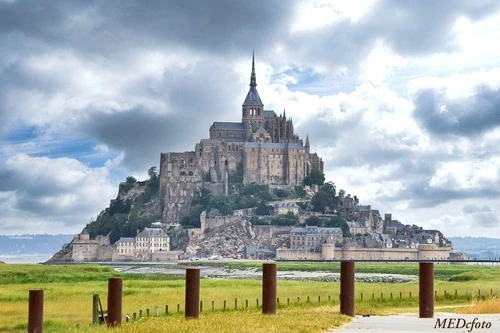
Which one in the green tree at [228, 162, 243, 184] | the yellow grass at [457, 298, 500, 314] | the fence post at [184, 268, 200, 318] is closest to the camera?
the fence post at [184, 268, 200, 318]

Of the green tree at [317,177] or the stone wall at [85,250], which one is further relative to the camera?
the green tree at [317,177]

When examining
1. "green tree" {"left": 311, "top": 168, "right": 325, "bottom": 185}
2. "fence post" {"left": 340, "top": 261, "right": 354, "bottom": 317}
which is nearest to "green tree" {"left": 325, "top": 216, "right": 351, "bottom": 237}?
"green tree" {"left": 311, "top": 168, "right": 325, "bottom": 185}

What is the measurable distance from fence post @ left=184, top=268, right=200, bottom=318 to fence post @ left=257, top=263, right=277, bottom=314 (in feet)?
4.04

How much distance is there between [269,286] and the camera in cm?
1645

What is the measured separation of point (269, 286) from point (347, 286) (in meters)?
1.49

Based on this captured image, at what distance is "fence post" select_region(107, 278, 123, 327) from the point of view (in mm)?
15750

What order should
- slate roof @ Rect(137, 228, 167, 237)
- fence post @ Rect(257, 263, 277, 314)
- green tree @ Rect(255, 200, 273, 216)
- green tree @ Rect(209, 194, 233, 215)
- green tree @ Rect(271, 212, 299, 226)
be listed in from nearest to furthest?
fence post @ Rect(257, 263, 277, 314) → green tree @ Rect(271, 212, 299, 226) → slate roof @ Rect(137, 228, 167, 237) → green tree @ Rect(209, 194, 233, 215) → green tree @ Rect(255, 200, 273, 216)

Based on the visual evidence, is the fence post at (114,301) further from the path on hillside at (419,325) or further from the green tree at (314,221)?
the green tree at (314,221)

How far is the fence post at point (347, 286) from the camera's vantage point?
16.7 metres

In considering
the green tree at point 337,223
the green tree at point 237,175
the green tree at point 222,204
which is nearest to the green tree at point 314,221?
the green tree at point 337,223

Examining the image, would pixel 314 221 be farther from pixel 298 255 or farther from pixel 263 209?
pixel 298 255

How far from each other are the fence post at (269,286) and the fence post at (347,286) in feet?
4.10

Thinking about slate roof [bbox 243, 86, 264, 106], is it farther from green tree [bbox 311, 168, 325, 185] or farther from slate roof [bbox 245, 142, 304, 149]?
green tree [bbox 311, 168, 325, 185]

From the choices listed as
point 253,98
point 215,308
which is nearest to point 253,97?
point 253,98
